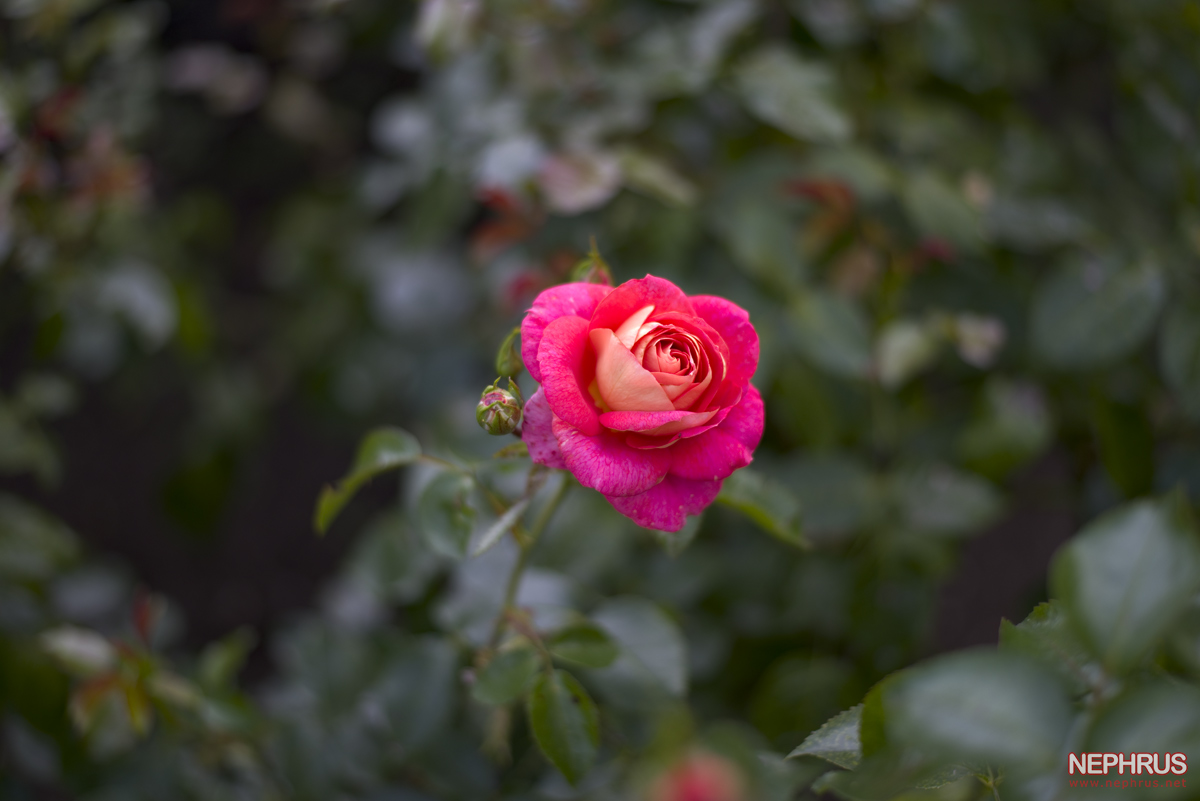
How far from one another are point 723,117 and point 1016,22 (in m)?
0.42

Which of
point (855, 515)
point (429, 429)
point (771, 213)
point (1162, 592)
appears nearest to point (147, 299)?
point (429, 429)

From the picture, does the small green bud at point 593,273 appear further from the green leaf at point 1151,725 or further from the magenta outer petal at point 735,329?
the green leaf at point 1151,725

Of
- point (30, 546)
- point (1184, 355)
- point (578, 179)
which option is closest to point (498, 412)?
point (578, 179)

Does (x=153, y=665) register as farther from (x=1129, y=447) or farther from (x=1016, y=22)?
(x=1016, y=22)

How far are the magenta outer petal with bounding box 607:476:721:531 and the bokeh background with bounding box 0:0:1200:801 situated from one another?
0.48ft

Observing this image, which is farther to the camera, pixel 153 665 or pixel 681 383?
pixel 153 665

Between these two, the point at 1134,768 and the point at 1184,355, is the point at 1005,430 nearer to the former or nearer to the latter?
the point at 1184,355

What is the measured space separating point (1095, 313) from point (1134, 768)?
681 millimetres

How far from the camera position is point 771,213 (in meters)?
0.92

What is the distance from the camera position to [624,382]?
0.43 m

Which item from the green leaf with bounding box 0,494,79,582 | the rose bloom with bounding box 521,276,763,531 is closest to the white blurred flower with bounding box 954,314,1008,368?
the rose bloom with bounding box 521,276,763,531

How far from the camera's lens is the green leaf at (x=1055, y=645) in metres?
0.40

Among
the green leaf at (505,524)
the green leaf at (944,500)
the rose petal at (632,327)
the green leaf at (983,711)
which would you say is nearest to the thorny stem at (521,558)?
the green leaf at (505,524)

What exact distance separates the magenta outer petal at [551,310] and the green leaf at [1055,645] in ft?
0.93
